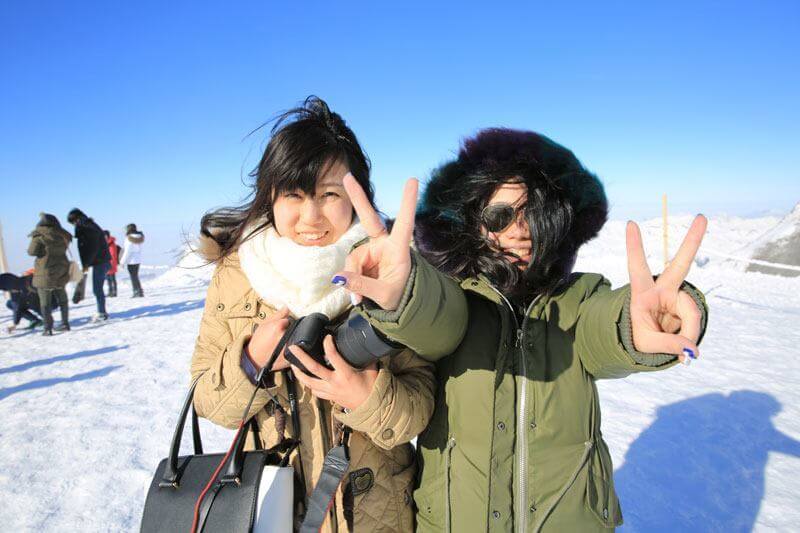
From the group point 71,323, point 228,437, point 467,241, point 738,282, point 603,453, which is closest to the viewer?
point 603,453

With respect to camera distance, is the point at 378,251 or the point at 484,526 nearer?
the point at 378,251

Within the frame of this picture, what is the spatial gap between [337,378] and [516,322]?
0.55 metres

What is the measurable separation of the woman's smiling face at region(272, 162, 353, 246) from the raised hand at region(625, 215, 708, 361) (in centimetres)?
83

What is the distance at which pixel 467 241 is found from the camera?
1423 millimetres

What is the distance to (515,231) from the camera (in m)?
1.39

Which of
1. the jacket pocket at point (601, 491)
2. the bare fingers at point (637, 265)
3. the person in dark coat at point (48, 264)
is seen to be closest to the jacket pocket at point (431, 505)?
the jacket pocket at point (601, 491)

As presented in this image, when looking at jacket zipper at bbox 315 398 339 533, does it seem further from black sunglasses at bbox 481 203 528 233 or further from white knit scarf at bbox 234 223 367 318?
black sunglasses at bbox 481 203 528 233

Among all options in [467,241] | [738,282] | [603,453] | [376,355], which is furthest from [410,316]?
[738,282]

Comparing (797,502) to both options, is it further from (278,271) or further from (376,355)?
(278,271)

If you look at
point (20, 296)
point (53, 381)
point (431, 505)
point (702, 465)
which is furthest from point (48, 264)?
point (702, 465)

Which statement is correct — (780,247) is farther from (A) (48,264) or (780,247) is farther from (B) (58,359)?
(A) (48,264)

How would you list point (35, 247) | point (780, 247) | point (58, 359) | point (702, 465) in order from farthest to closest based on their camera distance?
point (780, 247), point (35, 247), point (58, 359), point (702, 465)

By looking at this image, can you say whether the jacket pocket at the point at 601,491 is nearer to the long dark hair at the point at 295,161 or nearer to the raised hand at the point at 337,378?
the raised hand at the point at 337,378

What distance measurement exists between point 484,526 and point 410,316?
68 cm
